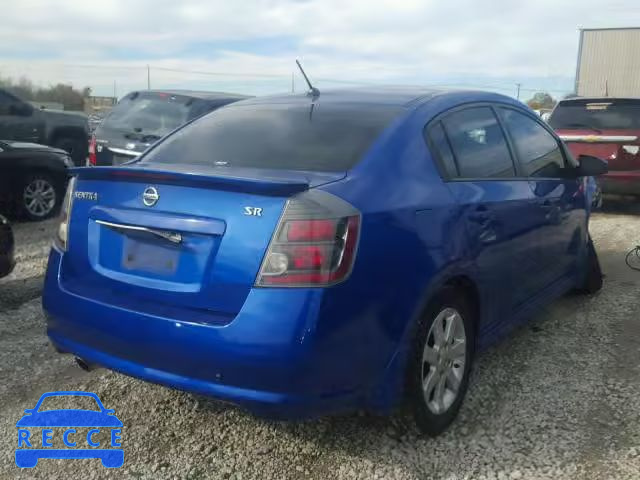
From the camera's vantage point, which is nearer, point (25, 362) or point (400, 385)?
point (400, 385)

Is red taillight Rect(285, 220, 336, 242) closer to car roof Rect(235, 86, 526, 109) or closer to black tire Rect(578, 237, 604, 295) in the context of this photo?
car roof Rect(235, 86, 526, 109)

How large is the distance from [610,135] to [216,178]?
24.0 ft

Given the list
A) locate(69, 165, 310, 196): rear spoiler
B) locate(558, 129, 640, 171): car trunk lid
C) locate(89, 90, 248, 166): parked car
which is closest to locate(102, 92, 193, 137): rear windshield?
locate(89, 90, 248, 166): parked car

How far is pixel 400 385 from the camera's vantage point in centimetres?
265

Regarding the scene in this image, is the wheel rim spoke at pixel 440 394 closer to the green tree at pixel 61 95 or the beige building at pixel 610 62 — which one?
the beige building at pixel 610 62

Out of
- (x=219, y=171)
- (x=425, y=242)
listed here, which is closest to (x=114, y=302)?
(x=219, y=171)

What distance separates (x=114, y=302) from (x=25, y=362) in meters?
1.57

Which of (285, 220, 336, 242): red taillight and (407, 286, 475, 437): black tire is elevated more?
(285, 220, 336, 242): red taillight

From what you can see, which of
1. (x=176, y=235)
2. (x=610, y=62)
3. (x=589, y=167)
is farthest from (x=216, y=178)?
(x=610, y=62)

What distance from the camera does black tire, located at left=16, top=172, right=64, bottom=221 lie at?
787cm

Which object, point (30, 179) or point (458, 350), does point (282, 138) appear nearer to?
point (458, 350)

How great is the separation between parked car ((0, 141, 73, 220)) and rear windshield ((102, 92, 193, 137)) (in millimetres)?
917

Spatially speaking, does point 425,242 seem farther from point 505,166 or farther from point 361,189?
point 505,166

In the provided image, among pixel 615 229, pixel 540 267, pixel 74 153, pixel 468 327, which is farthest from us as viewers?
pixel 74 153
